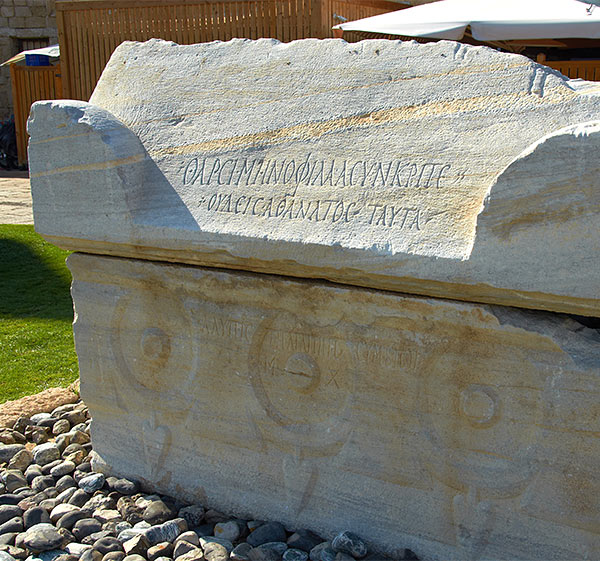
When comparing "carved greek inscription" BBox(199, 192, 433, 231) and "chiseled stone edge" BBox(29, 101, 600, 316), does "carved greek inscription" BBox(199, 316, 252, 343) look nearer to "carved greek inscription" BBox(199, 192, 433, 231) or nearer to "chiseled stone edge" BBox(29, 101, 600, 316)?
"chiseled stone edge" BBox(29, 101, 600, 316)

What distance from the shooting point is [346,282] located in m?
1.89

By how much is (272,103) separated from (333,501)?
118 centimetres

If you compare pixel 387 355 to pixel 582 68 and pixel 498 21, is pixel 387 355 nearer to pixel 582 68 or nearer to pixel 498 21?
pixel 498 21

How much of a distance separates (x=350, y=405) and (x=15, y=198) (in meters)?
8.07

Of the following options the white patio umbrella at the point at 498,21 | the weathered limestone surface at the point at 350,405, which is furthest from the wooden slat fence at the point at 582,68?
the weathered limestone surface at the point at 350,405

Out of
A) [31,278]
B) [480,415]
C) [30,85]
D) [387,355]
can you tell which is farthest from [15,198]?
[480,415]

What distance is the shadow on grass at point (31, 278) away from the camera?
4.73 metres

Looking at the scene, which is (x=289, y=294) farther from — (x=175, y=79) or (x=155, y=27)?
(x=155, y=27)

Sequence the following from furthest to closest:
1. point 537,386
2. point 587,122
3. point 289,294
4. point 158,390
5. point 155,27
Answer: point 155,27, point 158,390, point 289,294, point 537,386, point 587,122

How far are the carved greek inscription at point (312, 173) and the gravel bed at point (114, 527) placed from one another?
0.99 m

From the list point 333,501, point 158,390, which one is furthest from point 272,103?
point 333,501

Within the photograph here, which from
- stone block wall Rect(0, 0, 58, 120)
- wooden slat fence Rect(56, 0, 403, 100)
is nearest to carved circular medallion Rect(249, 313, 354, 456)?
wooden slat fence Rect(56, 0, 403, 100)

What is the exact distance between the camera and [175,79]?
7.54ft

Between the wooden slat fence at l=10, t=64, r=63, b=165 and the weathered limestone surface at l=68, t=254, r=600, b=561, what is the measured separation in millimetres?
10034
